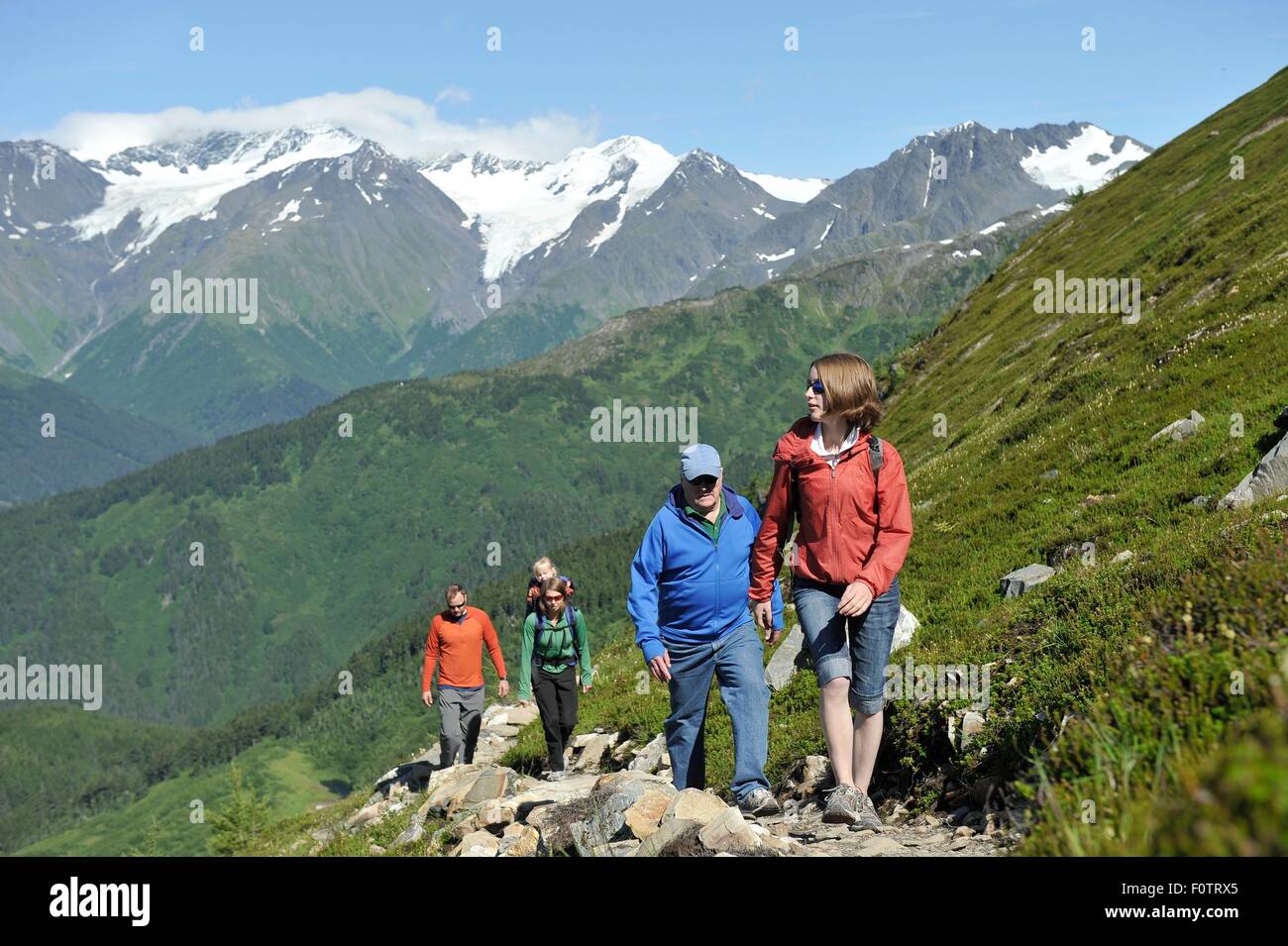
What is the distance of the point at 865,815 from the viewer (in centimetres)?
857

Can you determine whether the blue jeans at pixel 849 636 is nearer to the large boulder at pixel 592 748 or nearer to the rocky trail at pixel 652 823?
the rocky trail at pixel 652 823

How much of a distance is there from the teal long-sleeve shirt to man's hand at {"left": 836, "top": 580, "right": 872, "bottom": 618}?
350 inches

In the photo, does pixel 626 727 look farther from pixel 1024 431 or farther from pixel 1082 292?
pixel 1082 292

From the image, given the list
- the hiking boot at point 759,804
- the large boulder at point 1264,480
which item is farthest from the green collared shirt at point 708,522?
the large boulder at point 1264,480

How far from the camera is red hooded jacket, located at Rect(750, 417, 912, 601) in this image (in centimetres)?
845

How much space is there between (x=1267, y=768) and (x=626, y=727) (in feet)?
51.8

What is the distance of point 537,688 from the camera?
1680 centimetres

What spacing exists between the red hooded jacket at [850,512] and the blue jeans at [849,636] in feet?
0.63

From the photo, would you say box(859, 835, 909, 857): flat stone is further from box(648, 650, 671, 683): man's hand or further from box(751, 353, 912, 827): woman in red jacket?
box(648, 650, 671, 683): man's hand

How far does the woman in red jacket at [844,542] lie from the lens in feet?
27.5

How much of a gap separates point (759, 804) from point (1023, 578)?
21.8ft

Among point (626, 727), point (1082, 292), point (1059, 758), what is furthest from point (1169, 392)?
point (1082, 292)

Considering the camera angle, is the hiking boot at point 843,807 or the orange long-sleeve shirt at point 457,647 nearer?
the hiking boot at point 843,807

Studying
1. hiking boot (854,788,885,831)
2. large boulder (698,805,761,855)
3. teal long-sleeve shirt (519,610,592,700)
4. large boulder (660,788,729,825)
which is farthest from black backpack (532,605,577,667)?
large boulder (698,805,761,855)
